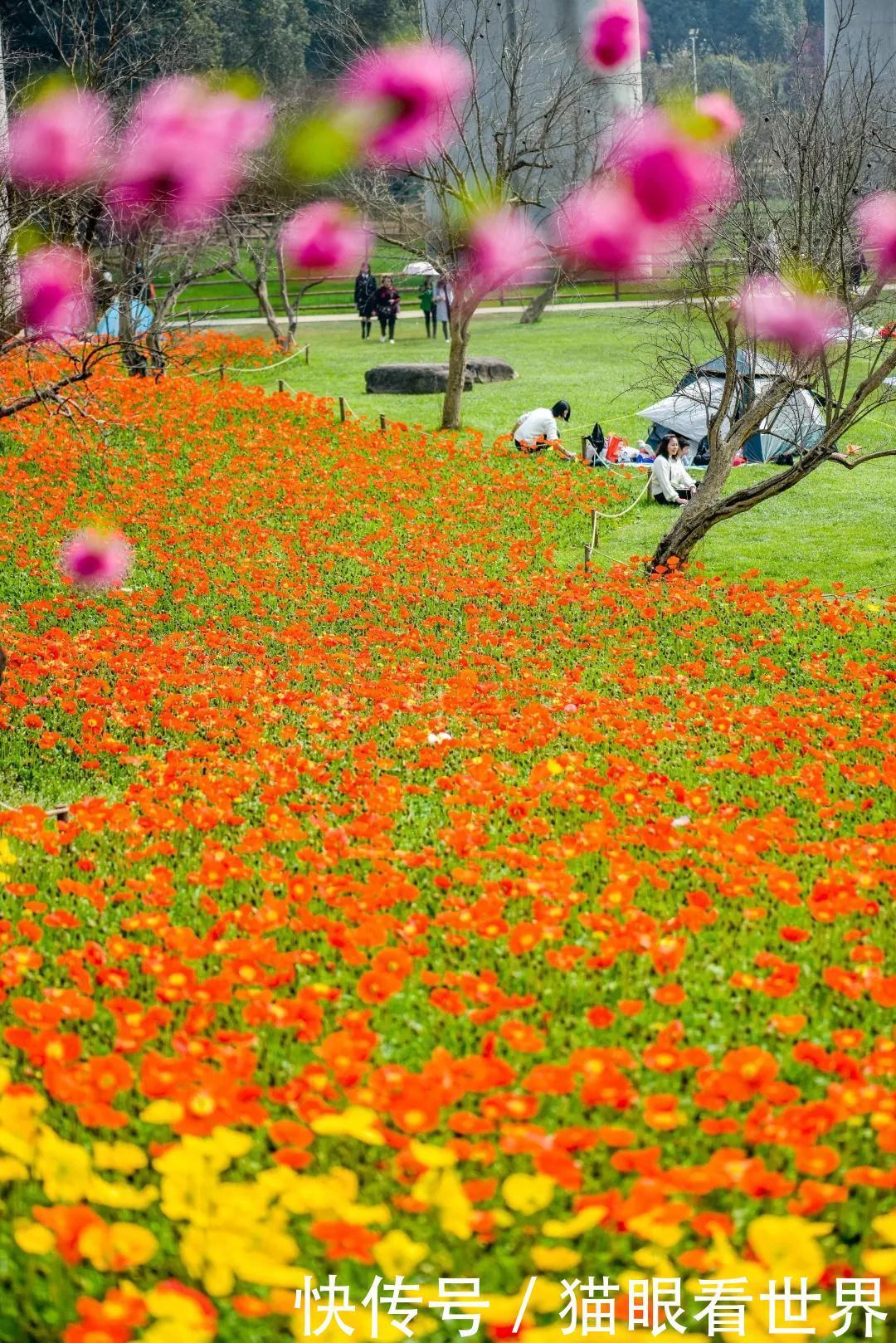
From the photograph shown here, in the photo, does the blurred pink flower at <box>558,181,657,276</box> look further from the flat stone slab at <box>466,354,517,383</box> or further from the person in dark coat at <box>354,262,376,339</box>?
the person in dark coat at <box>354,262,376,339</box>

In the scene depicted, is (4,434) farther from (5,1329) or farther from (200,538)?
(5,1329)

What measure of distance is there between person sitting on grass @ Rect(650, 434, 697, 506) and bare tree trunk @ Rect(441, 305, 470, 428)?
3.91 m

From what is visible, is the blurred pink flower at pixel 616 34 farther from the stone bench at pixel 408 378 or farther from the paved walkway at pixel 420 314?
the paved walkway at pixel 420 314

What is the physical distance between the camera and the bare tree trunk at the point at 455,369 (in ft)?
66.5

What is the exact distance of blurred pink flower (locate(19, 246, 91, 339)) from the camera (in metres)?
6.06

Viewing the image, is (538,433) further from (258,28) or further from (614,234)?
(258,28)

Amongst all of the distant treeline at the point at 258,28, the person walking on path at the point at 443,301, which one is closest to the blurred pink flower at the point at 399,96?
the distant treeline at the point at 258,28

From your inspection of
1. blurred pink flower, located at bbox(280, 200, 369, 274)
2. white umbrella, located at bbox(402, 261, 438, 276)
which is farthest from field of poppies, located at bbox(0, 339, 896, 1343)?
white umbrella, located at bbox(402, 261, 438, 276)

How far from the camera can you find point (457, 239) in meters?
19.9

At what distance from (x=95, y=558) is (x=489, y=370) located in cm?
1294

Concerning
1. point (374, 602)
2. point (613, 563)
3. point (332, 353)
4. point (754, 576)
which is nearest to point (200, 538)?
point (374, 602)

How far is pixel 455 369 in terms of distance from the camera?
20531mm

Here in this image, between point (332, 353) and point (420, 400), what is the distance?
6239 millimetres

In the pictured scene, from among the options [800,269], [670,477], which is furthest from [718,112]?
[670,477]
